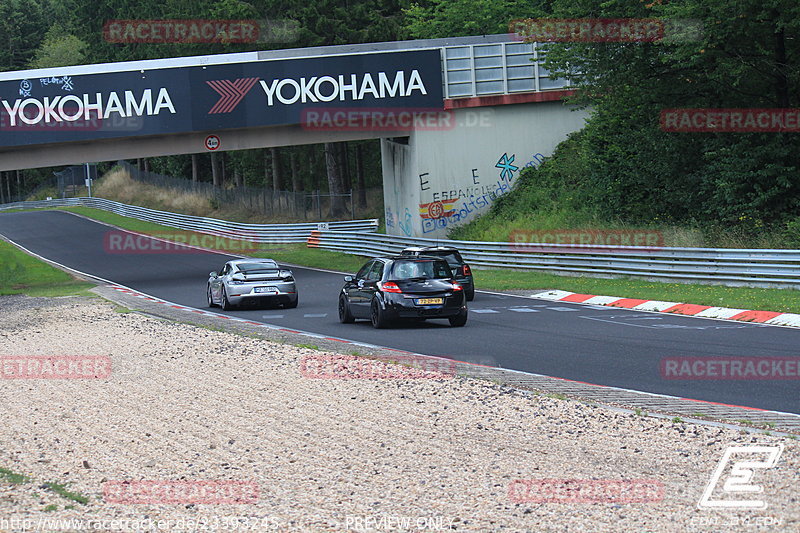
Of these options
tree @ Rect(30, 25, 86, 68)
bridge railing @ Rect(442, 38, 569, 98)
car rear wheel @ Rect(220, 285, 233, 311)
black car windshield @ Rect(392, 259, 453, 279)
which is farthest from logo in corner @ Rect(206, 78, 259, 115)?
tree @ Rect(30, 25, 86, 68)

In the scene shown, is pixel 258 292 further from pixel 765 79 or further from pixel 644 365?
pixel 765 79

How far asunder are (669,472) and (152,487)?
406 cm

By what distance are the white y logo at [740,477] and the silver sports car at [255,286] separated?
17.7 metres

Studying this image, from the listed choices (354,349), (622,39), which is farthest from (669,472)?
(622,39)

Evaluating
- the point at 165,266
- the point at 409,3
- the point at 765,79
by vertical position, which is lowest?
the point at 165,266

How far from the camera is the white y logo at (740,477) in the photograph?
22.3 ft

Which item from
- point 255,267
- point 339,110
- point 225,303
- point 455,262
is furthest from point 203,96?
point 455,262

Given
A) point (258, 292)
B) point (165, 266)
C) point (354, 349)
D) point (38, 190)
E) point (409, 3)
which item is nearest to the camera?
point (354, 349)

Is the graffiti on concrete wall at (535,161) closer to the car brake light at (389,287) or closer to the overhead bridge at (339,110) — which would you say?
the overhead bridge at (339,110)

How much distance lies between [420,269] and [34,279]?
917 inches

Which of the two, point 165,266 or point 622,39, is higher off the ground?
point 622,39

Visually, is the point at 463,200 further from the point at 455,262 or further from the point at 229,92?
the point at 455,262

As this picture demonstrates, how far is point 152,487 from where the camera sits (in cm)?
769

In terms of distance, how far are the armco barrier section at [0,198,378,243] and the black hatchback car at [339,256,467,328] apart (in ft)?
94.5
